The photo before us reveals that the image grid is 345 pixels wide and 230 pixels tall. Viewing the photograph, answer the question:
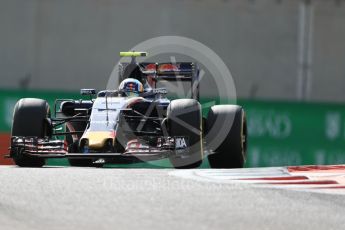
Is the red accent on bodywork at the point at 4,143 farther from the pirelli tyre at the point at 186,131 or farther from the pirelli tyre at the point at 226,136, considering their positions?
the pirelli tyre at the point at 186,131

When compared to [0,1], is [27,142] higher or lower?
lower

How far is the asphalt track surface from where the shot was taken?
6.23 metres

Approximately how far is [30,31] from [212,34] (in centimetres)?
523

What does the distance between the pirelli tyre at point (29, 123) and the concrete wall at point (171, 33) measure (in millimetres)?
13415

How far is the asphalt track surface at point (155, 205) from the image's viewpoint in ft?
20.4

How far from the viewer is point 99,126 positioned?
39.3 ft

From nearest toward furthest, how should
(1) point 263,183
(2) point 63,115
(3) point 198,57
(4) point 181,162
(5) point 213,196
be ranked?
(5) point 213,196
(1) point 263,183
(4) point 181,162
(2) point 63,115
(3) point 198,57

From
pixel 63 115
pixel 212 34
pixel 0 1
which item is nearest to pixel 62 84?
pixel 0 1

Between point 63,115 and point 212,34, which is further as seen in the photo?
point 212,34

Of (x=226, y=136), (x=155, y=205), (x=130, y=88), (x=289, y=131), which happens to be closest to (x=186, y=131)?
(x=226, y=136)

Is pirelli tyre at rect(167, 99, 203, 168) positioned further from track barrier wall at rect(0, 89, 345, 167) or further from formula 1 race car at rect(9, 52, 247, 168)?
track barrier wall at rect(0, 89, 345, 167)

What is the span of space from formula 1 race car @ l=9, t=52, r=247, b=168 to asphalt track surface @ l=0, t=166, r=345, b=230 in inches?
113

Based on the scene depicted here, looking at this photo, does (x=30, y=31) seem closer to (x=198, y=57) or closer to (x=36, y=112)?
(x=198, y=57)

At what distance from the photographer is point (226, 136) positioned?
1228 cm
